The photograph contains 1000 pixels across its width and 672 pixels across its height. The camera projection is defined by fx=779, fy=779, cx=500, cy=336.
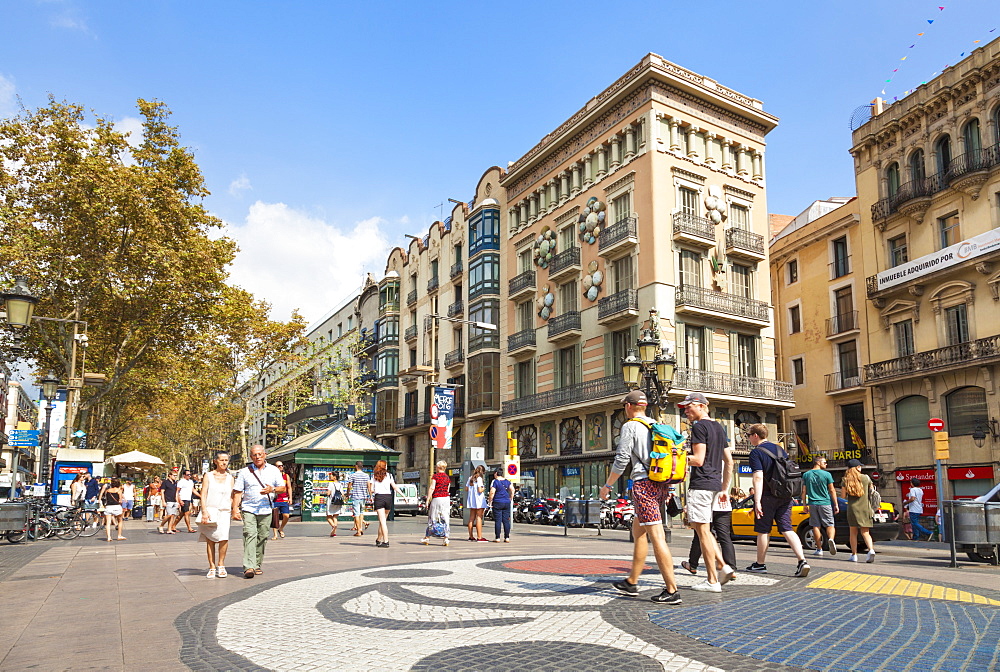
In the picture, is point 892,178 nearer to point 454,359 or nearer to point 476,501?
point 476,501

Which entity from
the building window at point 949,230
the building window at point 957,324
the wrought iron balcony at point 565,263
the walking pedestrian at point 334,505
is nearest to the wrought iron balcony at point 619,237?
the wrought iron balcony at point 565,263

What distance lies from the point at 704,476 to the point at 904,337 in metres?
27.7

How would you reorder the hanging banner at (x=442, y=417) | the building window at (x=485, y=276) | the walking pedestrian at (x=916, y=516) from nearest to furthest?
the walking pedestrian at (x=916, y=516), the hanging banner at (x=442, y=417), the building window at (x=485, y=276)

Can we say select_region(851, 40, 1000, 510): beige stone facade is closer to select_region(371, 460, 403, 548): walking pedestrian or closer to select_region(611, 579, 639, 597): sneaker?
select_region(371, 460, 403, 548): walking pedestrian

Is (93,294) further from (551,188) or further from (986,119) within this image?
(986,119)

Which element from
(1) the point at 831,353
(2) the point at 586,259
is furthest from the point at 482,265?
(1) the point at 831,353

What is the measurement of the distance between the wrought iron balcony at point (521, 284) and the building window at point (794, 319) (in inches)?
515

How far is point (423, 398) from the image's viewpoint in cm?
5166

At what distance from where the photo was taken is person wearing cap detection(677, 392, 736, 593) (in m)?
7.70

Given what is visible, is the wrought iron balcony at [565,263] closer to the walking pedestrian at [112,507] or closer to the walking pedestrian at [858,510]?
the walking pedestrian at [112,507]

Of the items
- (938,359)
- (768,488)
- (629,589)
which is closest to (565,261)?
(938,359)

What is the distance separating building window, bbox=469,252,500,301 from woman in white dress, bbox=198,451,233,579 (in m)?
35.5

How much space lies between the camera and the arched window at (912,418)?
3006cm

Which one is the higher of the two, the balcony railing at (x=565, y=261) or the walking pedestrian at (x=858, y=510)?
the balcony railing at (x=565, y=261)
